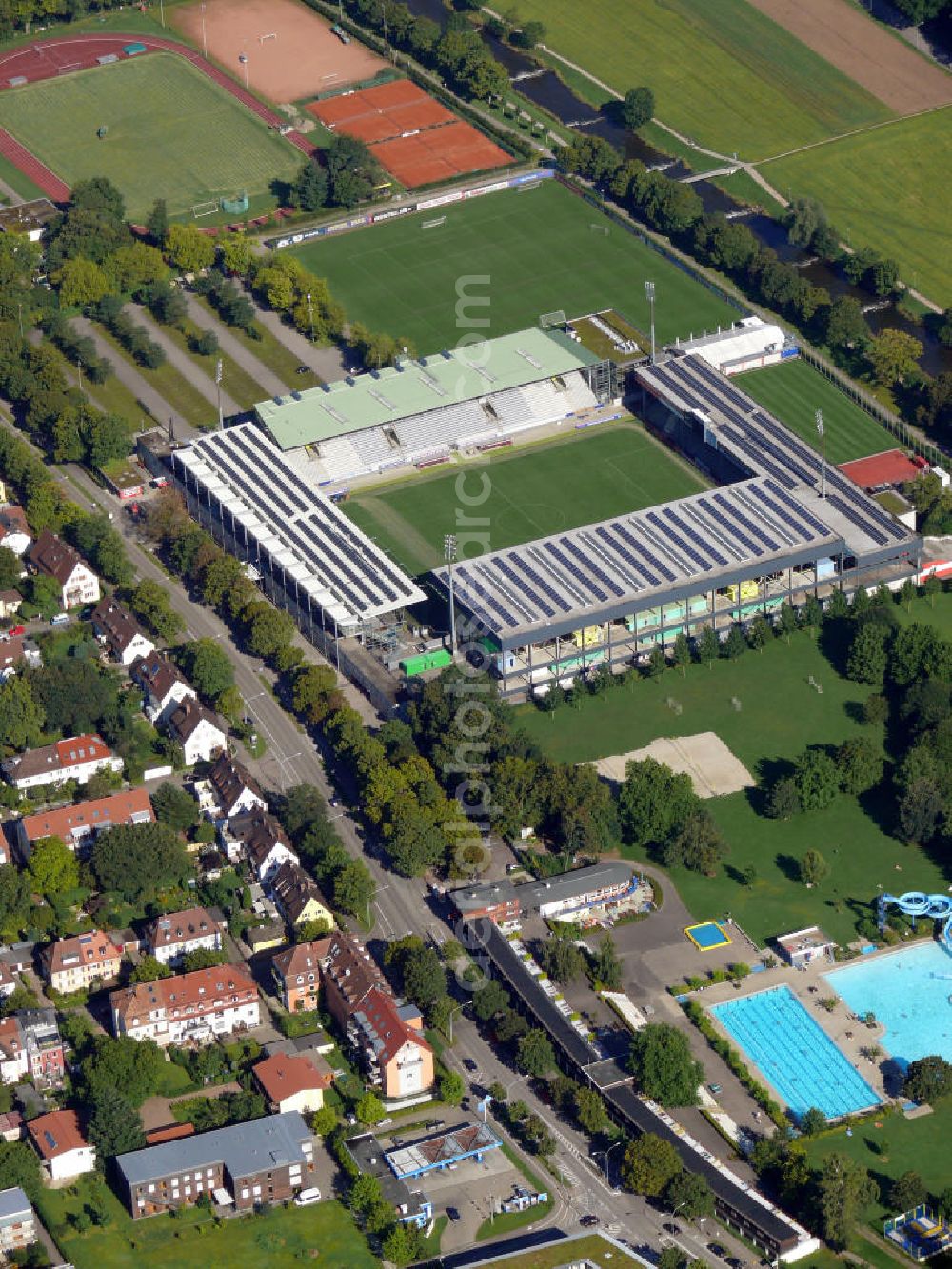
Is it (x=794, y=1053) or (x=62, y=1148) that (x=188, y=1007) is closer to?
(x=62, y=1148)

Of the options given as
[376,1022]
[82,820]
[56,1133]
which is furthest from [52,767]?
[56,1133]

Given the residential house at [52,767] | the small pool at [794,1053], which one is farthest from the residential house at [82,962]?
the small pool at [794,1053]

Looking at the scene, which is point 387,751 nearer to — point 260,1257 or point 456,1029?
point 456,1029

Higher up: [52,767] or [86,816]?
[86,816]

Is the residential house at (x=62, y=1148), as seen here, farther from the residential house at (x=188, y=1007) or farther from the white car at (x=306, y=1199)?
the white car at (x=306, y=1199)

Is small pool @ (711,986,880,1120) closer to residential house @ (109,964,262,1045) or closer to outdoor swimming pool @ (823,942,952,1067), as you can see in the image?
outdoor swimming pool @ (823,942,952,1067)

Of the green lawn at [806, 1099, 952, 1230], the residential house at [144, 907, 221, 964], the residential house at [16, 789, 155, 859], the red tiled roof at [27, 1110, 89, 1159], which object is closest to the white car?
the red tiled roof at [27, 1110, 89, 1159]

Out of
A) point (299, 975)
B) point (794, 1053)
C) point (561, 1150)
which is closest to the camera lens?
point (561, 1150)
